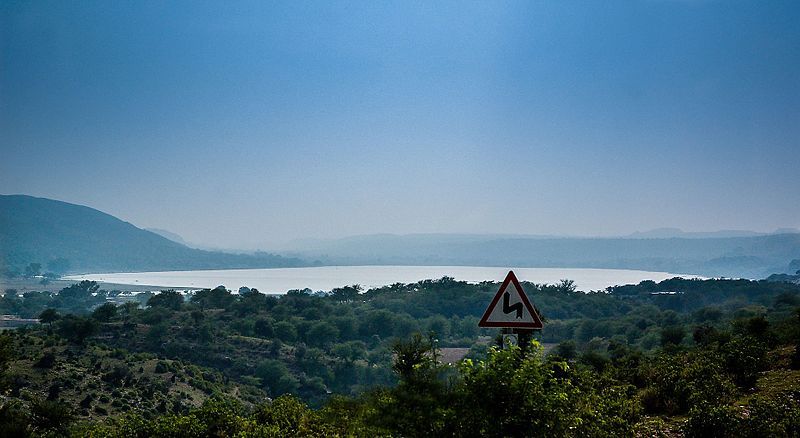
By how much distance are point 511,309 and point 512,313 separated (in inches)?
2.3

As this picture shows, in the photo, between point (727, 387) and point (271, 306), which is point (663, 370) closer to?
point (727, 387)

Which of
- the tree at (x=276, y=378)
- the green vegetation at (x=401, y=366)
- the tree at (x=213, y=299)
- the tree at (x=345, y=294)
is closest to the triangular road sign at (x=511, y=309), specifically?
the green vegetation at (x=401, y=366)

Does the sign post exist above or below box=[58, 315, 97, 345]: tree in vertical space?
above

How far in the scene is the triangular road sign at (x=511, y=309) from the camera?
25.3 ft

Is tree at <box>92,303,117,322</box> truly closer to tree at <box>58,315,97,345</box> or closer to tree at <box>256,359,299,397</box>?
tree at <box>58,315,97,345</box>

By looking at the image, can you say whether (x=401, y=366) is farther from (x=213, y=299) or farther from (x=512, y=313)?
(x=213, y=299)

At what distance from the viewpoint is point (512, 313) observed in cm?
780

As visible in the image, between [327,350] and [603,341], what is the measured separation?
47.4 metres

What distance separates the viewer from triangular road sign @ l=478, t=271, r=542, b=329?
303 inches

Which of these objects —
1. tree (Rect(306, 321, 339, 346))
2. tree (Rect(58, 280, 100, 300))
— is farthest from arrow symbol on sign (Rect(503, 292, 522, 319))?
tree (Rect(58, 280, 100, 300))

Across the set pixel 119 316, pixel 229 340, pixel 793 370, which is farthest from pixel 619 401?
pixel 119 316

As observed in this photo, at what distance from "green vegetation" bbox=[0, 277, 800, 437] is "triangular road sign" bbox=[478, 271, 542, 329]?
499 mm

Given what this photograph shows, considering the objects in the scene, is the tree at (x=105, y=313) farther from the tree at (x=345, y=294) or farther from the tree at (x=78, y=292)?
the tree at (x=78, y=292)

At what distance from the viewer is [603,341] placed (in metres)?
85.4
